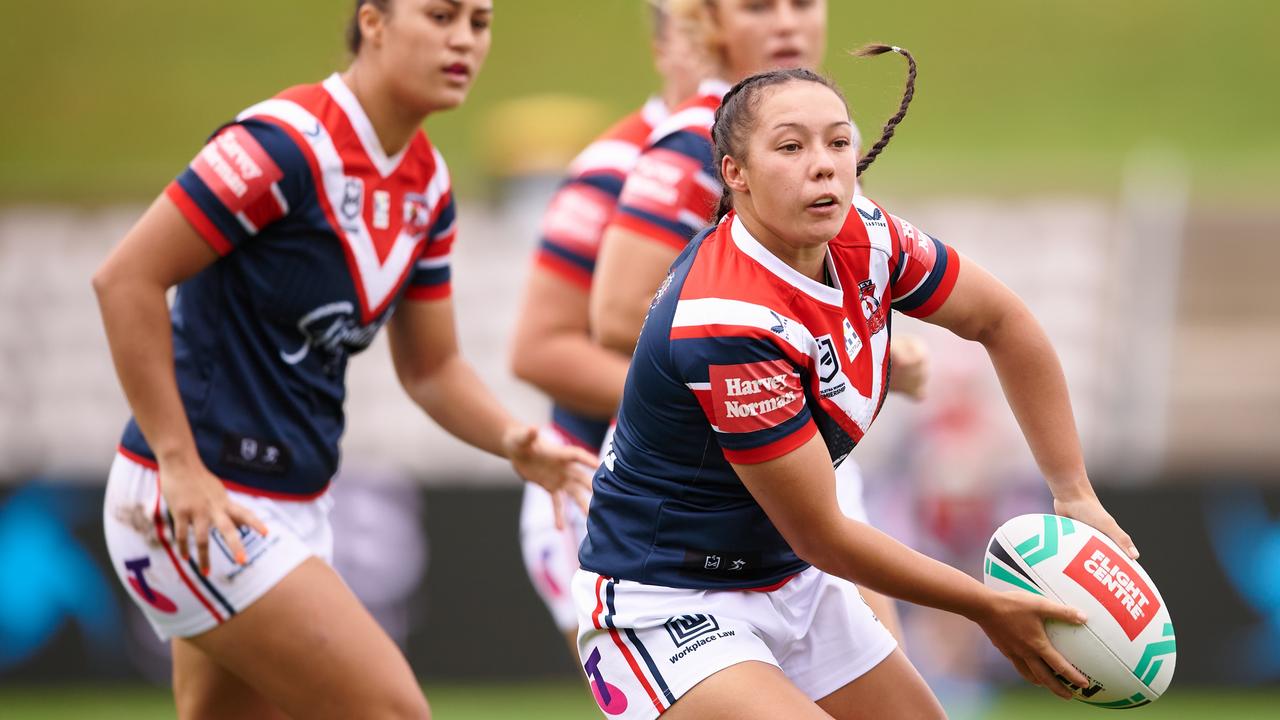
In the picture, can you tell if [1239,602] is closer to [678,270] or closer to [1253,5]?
[678,270]

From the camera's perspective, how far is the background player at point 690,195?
13.5 ft

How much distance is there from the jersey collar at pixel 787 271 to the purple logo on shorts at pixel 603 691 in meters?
0.89

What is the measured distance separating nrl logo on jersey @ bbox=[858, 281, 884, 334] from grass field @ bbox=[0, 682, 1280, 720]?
481 centimetres

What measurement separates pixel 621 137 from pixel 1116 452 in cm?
646

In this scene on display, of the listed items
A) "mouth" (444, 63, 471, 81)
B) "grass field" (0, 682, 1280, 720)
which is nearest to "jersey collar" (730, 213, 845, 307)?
"mouth" (444, 63, 471, 81)

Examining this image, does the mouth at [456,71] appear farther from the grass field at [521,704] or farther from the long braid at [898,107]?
the grass field at [521,704]

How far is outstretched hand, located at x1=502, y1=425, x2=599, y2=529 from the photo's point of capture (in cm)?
407

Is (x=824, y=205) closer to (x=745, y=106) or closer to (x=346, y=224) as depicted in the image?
(x=745, y=106)

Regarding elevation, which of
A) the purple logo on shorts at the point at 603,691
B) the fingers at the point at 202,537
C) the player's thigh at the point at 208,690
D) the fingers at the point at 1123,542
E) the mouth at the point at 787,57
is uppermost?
the mouth at the point at 787,57

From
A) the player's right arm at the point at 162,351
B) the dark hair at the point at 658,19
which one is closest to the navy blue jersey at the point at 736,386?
the player's right arm at the point at 162,351

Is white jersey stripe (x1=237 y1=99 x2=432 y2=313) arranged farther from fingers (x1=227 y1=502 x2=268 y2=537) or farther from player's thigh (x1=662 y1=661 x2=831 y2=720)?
player's thigh (x1=662 y1=661 x2=831 y2=720)

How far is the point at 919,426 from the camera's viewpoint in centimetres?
852

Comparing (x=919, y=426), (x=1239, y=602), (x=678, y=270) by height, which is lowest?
(x=1239, y=602)

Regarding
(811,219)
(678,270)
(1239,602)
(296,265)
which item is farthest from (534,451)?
(1239,602)
